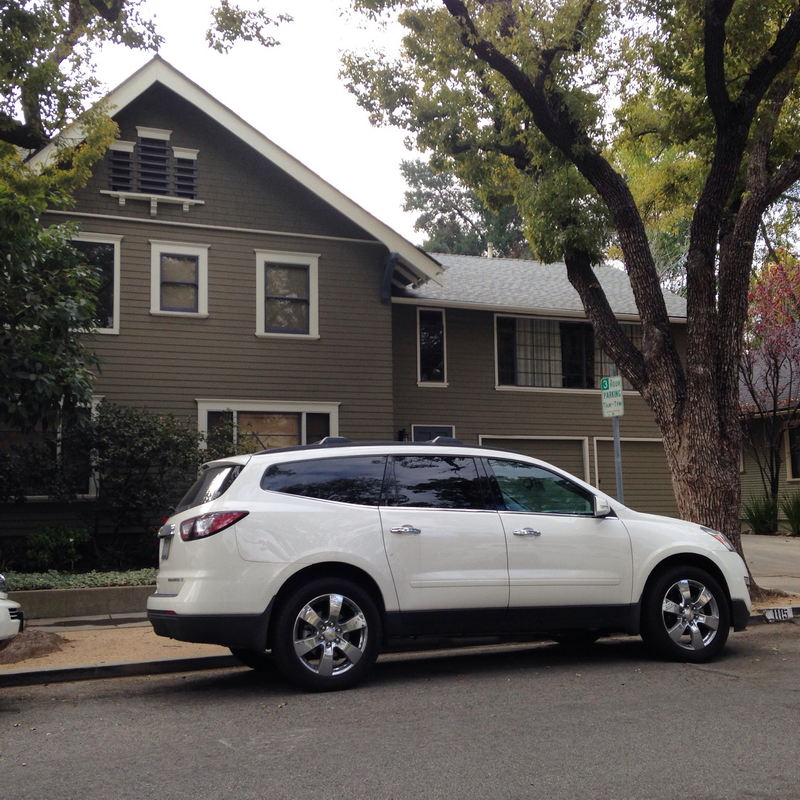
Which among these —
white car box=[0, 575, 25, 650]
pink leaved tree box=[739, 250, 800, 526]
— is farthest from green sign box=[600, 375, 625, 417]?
pink leaved tree box=[739, 250, 800, 526]

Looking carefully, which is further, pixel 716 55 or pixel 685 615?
pixel 716 55

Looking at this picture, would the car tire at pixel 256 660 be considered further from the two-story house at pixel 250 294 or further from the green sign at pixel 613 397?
the two-story house at pixel 250 294

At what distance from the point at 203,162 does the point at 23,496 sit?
684 cm

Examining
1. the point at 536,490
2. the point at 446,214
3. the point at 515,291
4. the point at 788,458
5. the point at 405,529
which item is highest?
the point at 446,214

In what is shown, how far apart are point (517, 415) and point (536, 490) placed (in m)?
12.6

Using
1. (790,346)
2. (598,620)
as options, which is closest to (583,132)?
(598,620)

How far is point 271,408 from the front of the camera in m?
17.5

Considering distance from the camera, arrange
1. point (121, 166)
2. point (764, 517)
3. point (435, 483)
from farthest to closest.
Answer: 1. point (764, 517)
2. point (121, 166)
3. point (435, 483)

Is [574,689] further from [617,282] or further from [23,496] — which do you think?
[617,282]

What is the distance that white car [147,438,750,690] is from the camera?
6.97 m

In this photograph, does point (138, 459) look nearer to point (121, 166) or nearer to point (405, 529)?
point (121, 166)

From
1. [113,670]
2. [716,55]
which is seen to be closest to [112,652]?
[113,670]

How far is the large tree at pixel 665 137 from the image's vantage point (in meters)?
11.3

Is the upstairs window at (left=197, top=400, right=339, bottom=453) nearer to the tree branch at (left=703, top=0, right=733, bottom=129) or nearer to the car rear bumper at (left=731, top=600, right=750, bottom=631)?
the tree branch at (left=703, top=0, right=733, bottom=129)
